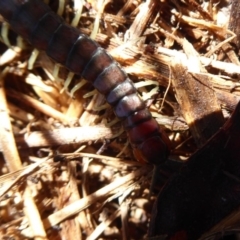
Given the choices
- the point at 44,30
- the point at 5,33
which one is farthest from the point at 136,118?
the point at 5,33

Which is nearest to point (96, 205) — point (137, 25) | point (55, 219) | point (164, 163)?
point (55, 219)

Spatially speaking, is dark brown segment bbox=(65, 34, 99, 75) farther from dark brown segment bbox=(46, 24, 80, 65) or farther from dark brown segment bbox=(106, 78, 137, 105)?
dark brown segment bbox=(106, 78, 137, 105)

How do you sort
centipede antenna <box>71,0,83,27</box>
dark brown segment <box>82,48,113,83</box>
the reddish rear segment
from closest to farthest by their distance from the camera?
the reddish rear segment, dark brown segment <box>82,48,113,83</box>, centipede antenna <box>71,0,83,27</box>

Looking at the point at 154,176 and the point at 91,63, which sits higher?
the point at 91,63

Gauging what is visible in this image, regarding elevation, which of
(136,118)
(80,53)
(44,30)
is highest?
(44,30)

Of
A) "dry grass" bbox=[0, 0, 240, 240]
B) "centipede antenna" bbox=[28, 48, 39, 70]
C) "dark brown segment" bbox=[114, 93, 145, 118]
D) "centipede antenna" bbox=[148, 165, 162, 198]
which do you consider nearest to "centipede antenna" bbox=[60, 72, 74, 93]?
"dry grass" bbox=[0, 0, 240, 240]

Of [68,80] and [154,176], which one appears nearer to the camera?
[154,176]

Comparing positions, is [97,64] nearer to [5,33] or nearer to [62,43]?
[62,43]
